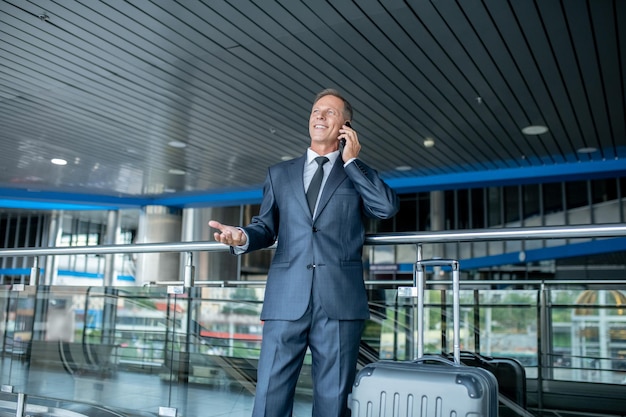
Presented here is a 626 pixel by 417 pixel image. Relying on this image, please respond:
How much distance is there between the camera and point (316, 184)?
8.04 feet

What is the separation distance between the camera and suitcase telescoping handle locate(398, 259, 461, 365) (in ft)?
7.57

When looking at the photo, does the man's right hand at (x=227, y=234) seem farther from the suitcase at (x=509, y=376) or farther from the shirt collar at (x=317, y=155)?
the suitcase at (x=509, y=376)

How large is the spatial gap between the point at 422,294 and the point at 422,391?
73cm

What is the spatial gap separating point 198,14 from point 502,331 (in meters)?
3.96

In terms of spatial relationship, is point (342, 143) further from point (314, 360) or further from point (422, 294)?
point (314, 360)

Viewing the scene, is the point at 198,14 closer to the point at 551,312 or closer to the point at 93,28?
the point at 93,28

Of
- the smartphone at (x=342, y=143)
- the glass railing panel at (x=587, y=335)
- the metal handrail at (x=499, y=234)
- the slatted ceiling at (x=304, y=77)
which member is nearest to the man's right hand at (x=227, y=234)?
the smartphone at (x=342, y=143)

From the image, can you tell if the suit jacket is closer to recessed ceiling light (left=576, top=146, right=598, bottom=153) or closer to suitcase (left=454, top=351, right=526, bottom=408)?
suitcase (left=454, top=351, right=526, bottom=408)

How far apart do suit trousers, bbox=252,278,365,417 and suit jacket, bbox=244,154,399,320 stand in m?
0.04

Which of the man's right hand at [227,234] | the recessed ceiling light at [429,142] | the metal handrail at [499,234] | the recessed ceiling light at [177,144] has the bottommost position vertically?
the man's right hand at [227,234]

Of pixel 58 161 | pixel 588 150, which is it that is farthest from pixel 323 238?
pixel 58 161

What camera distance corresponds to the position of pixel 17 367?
15.0 ft

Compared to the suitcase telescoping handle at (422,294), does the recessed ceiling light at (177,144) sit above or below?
above

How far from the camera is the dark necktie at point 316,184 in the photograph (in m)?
2.42
